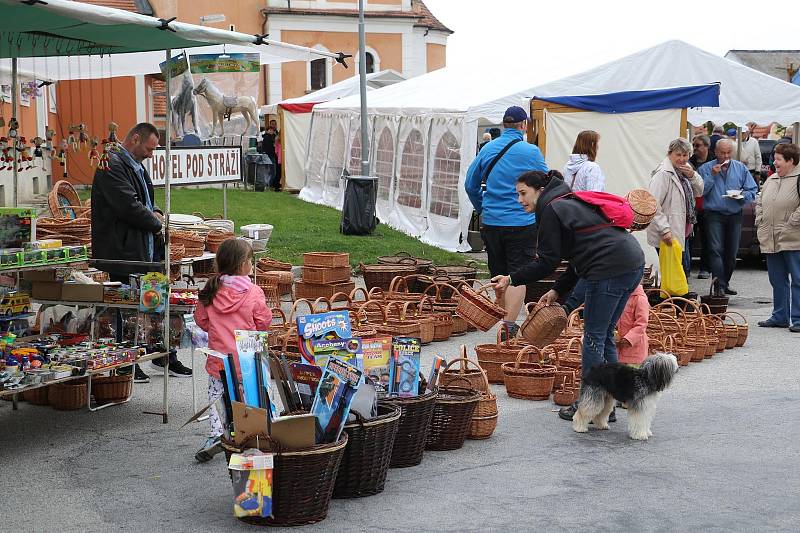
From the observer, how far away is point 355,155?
990 inches

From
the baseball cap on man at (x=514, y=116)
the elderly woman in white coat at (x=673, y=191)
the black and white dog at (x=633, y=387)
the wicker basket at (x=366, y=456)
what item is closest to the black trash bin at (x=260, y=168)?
the elderly woman in white coat at (x=673, y=191)

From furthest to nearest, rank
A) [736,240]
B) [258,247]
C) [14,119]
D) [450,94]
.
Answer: [450,94]
[736,240]
[258,247]
[14,119]

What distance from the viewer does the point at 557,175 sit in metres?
7.61

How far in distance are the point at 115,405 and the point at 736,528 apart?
436 centimetres

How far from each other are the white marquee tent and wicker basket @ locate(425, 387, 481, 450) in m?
8.27

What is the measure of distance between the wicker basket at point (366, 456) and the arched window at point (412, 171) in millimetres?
13457

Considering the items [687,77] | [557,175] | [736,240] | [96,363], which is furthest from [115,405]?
[687,77]

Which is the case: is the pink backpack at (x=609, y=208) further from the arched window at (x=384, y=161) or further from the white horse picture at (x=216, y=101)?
the arched window at (x=384, y=161)

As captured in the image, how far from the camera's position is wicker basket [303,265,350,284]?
1180 centimetres

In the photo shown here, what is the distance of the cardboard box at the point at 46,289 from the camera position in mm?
7387

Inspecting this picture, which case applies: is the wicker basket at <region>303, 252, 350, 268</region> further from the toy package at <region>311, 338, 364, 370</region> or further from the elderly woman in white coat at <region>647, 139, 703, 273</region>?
the toy package at <region>311, 338, 364, 370</region>

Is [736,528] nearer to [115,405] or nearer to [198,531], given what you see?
[198,531]

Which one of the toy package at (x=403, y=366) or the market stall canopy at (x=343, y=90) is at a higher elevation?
the market stall canopy at (x=343, y=90)

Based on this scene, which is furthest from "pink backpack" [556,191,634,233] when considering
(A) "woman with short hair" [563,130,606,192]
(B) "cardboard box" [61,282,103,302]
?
(A) "woman with short hair" [563,130,606,192]
